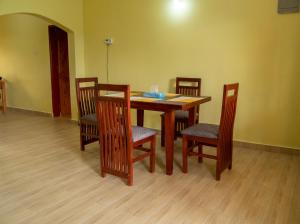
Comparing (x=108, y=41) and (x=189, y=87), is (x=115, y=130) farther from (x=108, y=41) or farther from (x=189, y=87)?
(x=108, y=41)

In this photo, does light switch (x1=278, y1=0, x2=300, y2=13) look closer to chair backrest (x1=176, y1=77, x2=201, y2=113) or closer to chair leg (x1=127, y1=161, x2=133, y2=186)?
chair backrest (x1=176, y1=77, x2=201, y2=113)

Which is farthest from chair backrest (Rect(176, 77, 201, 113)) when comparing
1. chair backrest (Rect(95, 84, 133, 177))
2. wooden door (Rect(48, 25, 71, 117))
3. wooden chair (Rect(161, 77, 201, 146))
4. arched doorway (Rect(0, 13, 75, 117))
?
wooden door (Rect(48, 25, 71, 117))

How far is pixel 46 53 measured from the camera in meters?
5.70

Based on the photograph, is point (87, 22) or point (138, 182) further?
point (87, 22)

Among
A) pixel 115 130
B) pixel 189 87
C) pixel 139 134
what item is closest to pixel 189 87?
pixel 189 87

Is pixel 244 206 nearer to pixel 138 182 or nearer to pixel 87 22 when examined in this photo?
pixel 138 182

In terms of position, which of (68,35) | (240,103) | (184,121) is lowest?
(184,121)

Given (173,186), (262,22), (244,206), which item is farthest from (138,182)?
(262,22)

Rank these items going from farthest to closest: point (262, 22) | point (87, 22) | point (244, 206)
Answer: point (87, 22) < point (262, 22) < point (244, 206)

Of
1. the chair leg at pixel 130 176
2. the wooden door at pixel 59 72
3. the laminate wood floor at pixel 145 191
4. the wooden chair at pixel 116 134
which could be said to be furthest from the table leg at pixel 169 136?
the wooden door at pixel 59 72

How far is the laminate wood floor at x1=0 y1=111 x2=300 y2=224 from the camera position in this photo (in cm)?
219

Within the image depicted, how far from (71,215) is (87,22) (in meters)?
3.85

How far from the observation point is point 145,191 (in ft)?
8.55

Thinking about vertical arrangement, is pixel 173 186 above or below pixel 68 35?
below
